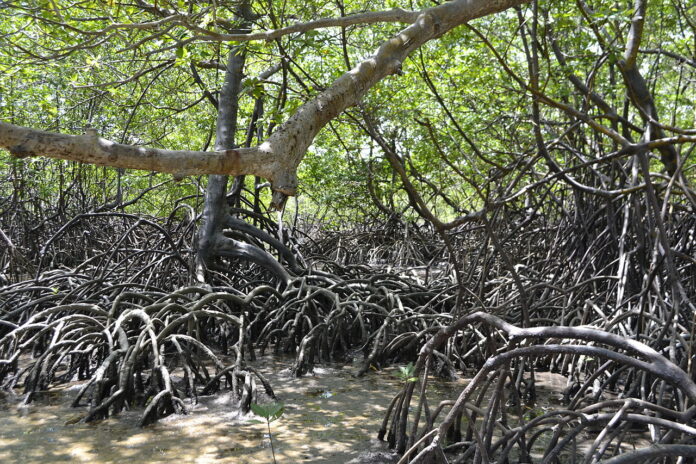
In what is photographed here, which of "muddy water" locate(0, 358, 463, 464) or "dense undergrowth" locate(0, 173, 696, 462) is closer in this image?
"dense undergrowth" locate(0, 173, 696, 462)

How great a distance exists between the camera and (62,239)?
774cm

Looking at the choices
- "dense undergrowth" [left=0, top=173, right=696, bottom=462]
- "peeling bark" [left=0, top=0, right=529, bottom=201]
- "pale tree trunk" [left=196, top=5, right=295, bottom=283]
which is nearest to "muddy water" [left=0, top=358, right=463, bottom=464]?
"dense undergrowth" [left=0, top=173, right=696, bottom=462]

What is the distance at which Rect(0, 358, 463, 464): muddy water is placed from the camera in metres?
2.98

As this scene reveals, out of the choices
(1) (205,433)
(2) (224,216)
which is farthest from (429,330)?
(2) (224,216)

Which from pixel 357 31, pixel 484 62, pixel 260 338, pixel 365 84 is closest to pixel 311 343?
pixel 260 338

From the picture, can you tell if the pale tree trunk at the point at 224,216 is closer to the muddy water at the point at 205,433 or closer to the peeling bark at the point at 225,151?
the muddy water at the point at 205,433

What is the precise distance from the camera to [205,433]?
325 cm

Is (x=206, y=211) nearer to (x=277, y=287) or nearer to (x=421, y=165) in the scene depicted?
(x=277, y=287)

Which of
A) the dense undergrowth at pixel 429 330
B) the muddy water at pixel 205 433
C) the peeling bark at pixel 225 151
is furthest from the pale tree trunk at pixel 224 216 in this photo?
the peeling bark at pixel 225 151

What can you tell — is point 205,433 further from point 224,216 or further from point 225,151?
point 224,216

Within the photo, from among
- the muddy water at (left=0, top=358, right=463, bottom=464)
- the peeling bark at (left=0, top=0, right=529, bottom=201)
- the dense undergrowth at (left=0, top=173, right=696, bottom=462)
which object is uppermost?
the peeling bark at (left=0, top=0, right=529, bottom=201)

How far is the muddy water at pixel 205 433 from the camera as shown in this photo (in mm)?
2984

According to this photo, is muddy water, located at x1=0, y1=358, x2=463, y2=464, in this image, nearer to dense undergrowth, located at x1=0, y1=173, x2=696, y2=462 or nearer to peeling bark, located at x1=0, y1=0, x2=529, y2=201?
dense undergrowth, located at x1=0, y1=173, x2=696, y2=462

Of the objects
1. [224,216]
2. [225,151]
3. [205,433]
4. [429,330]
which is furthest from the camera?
[224,216]
